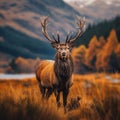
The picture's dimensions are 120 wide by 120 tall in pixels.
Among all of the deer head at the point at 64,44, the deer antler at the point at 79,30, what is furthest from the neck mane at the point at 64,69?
the deer antler at the point at 79,30

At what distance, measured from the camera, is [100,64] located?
95125mm

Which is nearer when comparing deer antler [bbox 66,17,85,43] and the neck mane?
the neck mane

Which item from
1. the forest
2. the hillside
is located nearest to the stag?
the forest

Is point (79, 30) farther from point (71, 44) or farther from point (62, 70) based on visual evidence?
point (62, 70)

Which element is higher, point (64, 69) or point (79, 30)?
point (79, 30)

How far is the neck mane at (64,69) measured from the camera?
10945 millimetres

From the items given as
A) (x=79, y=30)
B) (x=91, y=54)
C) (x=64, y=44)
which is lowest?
(x=64, y=44)

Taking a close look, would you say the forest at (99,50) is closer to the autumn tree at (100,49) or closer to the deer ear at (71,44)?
the autumn tree at (100,49)

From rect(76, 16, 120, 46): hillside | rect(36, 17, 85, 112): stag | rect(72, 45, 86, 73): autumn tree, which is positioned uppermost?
rect(76, 16, 120, 46): hillside

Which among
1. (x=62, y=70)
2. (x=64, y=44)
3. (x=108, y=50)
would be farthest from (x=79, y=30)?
(x=108, y=50)

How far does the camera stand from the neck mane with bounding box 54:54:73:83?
35.9ft

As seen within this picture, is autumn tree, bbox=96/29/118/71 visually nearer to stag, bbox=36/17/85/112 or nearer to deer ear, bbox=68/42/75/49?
deer ear, bbox=68/42/75/49

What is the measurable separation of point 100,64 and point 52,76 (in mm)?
84046

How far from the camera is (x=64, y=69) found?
1101 cm
